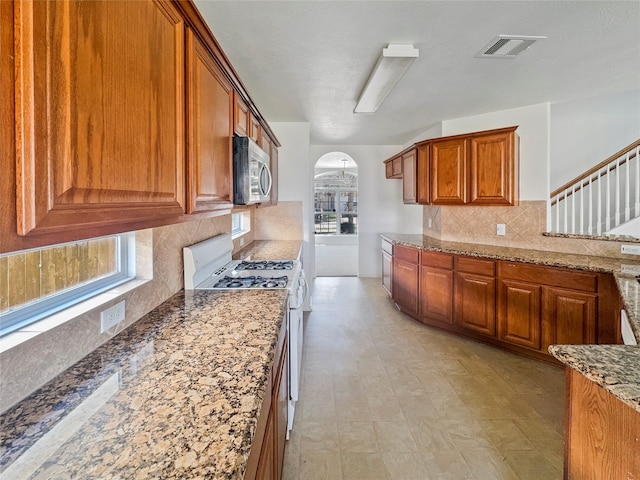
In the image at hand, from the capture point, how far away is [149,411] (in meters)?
0.84

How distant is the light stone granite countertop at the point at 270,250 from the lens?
3.10 m

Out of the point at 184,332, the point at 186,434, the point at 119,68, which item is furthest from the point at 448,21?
the point at 186,434

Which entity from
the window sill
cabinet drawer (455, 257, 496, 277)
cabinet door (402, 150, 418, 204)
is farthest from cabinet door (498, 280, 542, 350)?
the window sill

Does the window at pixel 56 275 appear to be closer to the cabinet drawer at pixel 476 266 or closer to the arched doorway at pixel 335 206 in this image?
the cabinet drawer at pixel 476 266

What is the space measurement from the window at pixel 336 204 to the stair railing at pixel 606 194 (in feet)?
23.6

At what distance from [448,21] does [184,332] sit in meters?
2.17

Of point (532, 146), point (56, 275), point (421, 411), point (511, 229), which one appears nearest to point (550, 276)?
point (511, 229)

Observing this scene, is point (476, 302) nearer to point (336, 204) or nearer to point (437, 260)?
point (437, 260)

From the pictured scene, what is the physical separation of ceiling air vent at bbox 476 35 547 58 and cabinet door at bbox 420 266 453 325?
6.46 feet

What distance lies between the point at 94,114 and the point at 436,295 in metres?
3.51

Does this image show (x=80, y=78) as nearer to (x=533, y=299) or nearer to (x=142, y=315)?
(x=142, y=315)

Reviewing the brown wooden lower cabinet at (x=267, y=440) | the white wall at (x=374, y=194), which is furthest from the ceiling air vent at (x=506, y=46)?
the white wall at (x=374, y=194)

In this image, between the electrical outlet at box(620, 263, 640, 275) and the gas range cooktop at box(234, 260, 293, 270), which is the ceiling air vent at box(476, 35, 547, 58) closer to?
the electrical outlet at box(620, 263, 640, 275)

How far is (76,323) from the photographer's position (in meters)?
1.08
